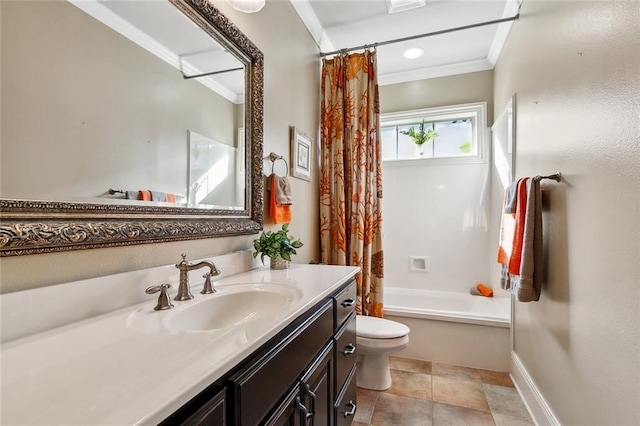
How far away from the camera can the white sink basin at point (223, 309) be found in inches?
31.6

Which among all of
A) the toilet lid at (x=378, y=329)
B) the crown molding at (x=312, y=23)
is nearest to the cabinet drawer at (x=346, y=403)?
the toilet lid at (x=378, y=329)

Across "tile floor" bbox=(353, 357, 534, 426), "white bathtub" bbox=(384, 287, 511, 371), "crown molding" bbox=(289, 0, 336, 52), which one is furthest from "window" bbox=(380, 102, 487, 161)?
"tile floor" bbox=(353, 357, 534, 426)

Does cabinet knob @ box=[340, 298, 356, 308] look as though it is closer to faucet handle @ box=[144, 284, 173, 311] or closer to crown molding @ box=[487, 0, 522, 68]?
faucet handle @ box=[144, 284, 173, 311]

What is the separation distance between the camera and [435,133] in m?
3.04

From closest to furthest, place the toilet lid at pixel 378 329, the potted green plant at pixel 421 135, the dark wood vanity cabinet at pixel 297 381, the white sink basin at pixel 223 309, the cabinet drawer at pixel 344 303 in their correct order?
the dark wood vanity cabinet at pixel 297 381, the white sink basin at pixel 223 309, the cabinet drawer at pixel 344 303, the toilet lid at pixel 378 329, the potted green plant at pixel 421 135

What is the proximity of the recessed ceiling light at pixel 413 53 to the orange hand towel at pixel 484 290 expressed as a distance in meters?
2.24

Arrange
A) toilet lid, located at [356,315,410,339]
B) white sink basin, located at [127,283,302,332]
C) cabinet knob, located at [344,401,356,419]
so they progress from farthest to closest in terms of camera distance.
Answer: toilet lid, located at [356,315,410,339] < cabinet knob, located at [344,401,356,419] < white sink basin, located at [127,283,302,332]

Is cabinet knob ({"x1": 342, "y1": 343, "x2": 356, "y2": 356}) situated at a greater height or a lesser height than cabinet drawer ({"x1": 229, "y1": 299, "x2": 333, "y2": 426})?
lesser

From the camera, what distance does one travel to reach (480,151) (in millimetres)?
2846

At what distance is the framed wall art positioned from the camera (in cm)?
194

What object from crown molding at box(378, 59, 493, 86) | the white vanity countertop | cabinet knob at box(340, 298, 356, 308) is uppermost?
crown molding at box(378, 59, 493, 86)

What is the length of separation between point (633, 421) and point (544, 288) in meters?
0.73

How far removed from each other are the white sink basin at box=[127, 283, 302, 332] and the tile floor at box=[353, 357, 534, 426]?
1091 mm

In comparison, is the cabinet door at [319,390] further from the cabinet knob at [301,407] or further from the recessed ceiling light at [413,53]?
the recessed ceiling light at [413,53]
